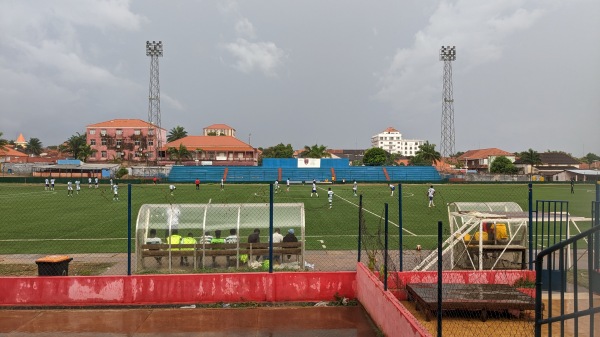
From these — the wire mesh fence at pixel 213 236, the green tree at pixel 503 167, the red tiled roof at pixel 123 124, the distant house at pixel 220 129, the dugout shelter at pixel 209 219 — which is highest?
the distant house at pixel 220 129

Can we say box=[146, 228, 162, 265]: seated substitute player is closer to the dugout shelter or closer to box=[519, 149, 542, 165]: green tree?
the dugout shelter

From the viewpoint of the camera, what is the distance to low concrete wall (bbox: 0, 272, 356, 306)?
31.8 ft

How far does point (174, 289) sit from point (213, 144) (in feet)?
344

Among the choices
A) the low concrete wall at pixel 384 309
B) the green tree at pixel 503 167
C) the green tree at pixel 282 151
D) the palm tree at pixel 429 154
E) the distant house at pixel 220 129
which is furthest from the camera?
the distant house at pixel 220 129

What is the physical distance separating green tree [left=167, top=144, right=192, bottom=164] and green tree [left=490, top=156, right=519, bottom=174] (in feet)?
226

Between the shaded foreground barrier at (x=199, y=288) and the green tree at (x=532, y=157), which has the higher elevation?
the green tree at (x=532, y=157)

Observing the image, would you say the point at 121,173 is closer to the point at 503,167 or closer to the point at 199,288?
the point at 199,288

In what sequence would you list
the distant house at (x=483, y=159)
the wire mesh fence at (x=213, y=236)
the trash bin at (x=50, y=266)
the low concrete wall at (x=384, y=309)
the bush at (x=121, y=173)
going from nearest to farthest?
the low concrete wall at (x=384, y=309) → the trash bin at (x=50, y=266) → the wire mesh fence at (x=213, y=236) → the bush at (x=121, y=173) → the distant house at (x=483, y=159)

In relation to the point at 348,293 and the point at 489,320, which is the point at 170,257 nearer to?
the point at 348,293

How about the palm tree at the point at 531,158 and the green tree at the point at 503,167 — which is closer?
the green tree at the point at 503,167

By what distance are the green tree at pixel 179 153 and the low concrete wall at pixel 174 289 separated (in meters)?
95.1

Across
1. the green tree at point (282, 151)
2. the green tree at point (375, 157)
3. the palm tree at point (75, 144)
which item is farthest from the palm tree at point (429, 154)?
the palm tree at point (75, 144)

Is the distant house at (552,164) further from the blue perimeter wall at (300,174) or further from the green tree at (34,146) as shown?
A: the green tree at (34,146)

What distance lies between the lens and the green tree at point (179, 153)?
103 meters
